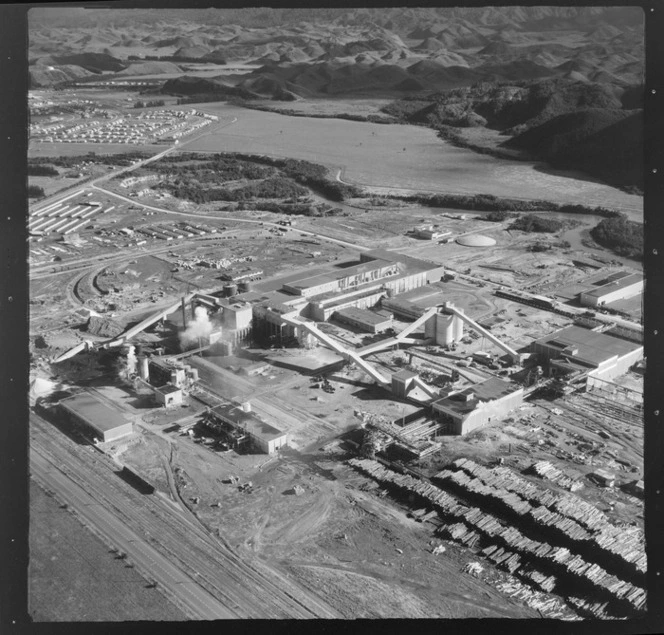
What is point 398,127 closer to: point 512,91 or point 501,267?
point 512,91

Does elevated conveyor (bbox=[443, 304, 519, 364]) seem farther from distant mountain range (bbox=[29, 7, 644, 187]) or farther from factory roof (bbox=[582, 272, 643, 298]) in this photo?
distant mountain range (bbox=[29, 7, 644, 187])

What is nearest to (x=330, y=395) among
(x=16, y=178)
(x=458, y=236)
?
(x=16, y=178)

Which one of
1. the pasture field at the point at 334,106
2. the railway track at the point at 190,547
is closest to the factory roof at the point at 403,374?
the railway track at the point at 190,547

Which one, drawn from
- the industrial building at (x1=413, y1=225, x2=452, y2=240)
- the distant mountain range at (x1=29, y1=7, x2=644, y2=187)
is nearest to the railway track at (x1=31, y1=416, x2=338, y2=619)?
the industrial building at (x1=413, y1=225, x2=452, y2=240)

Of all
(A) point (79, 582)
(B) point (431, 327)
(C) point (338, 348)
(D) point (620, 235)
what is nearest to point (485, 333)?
(B) point (431, 327)

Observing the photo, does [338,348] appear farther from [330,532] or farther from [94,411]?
[330,532]
